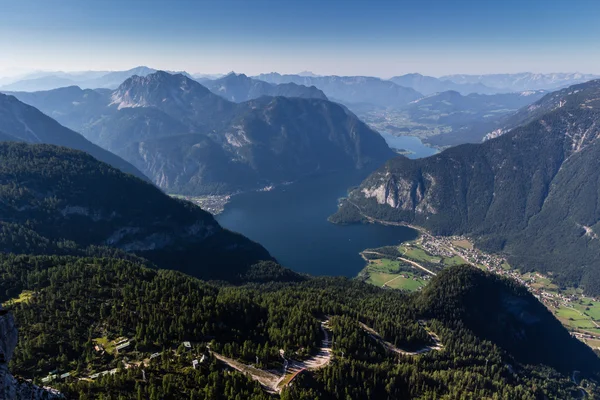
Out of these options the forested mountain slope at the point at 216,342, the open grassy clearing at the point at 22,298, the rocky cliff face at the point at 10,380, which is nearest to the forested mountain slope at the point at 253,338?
the forested mountain slope at the point at 216,342

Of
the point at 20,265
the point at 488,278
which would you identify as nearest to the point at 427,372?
the point at 488,278

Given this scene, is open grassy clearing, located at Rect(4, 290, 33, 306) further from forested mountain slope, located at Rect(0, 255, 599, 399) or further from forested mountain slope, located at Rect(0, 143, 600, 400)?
forested mountain slope, located at Rect(0, 255, 599, 399)

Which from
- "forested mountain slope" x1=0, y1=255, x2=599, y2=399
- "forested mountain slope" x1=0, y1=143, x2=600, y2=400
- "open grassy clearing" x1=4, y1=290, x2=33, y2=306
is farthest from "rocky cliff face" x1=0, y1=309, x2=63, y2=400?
"open grassy clearing" x1=4, y1=290, x2=33, y2=306

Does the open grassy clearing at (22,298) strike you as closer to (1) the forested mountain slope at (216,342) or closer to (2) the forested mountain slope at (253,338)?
(2) the forested mountain slope at (253,338)

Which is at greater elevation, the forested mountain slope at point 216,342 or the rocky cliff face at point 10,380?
the rocky cliff face at point 10,380

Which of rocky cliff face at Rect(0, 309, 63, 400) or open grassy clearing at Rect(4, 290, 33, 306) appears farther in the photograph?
open grassy clearing at Rect(4, 290, 33, 306)

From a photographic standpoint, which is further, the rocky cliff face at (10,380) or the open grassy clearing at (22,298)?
the open grassy clearing at (22,298)

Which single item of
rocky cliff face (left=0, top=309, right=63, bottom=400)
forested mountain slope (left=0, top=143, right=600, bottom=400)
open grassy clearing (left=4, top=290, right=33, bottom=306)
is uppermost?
rocky cliff face (left=0, top=309, right=63, bottom=400)

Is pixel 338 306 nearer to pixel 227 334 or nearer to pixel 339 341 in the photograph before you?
pixel 339 341

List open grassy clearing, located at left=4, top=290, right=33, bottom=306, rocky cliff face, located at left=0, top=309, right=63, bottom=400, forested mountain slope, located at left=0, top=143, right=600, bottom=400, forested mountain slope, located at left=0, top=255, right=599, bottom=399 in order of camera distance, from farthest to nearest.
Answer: open grassy clearing, located at left=4, top=290, right=33, bottom=306
forested mountain slope, located at left=0, top=143, right=600, bottom=400
forested mountain slope, located at left=0, top=255, right=599, bottom=399
rocky cliff face, located at left=0, top=309, right=63, bottom=400
